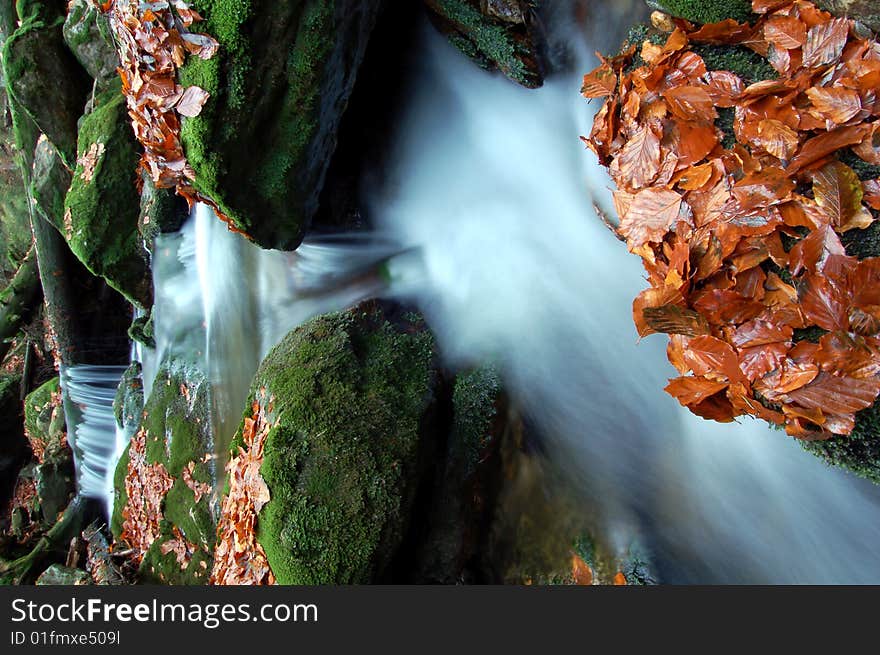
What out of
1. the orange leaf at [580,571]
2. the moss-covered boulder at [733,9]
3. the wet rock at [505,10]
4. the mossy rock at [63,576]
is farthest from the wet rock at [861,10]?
the mossy rock at [63,576]

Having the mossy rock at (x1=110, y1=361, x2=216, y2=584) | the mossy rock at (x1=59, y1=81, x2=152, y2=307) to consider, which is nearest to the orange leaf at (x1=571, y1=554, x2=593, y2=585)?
the mossy rock at (x1=110, y1=361, x2=216, y2=584)

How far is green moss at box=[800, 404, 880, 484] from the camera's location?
1632mm

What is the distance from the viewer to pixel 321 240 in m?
3.51

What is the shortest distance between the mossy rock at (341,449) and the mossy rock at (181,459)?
44.8 inches

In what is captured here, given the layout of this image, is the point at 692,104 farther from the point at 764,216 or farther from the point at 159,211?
the point at 159,211

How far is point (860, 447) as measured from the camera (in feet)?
5.54

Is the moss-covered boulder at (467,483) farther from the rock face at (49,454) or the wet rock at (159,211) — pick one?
the rock face at (49,454)

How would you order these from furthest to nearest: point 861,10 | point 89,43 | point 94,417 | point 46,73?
point 94,417 < point 46,73 < point 89,43 < point 861,10

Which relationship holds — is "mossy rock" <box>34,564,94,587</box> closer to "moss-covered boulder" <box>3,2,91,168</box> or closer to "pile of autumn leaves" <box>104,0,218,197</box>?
"moss-covered boulder" <box>3,2,91,168</box>

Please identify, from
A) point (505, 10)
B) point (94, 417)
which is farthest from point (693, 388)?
point (94, 417)

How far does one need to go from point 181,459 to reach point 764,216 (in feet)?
12.7

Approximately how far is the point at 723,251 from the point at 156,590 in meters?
2.37

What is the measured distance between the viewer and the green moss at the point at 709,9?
183cm

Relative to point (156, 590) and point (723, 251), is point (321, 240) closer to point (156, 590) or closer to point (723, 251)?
point (156, 590)
